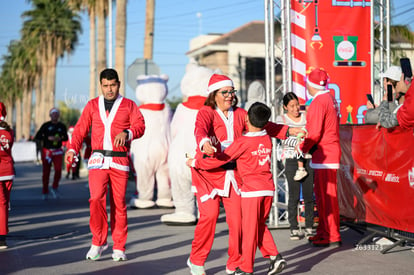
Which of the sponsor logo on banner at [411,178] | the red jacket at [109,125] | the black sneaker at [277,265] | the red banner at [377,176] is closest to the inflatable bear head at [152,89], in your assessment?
the red banner at [377,176]

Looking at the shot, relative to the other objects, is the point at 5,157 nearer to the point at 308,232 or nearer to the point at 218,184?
the point at 218,184

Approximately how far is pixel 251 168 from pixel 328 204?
8.11 feet

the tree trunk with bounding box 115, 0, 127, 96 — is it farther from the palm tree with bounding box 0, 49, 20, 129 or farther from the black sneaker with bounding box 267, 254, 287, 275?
the palm tree with bounding box 0, 49, 20, 129

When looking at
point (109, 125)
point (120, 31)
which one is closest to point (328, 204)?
point (109, 125)

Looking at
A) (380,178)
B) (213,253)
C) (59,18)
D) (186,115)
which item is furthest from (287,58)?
(59,18)

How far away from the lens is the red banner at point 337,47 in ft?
34.7

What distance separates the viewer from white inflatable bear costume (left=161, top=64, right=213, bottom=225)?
36.2 feet

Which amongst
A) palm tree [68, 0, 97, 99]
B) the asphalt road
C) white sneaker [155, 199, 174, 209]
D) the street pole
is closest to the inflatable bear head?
white sneaker [155, 199, 174, 209]

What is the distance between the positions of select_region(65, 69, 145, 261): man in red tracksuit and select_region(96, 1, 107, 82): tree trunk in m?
22.9

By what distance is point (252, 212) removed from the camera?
6520 mm

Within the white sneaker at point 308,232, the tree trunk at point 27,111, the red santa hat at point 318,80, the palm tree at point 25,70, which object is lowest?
the white sneaker at point 308,232

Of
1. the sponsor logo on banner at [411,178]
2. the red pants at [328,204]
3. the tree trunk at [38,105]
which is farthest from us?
the tree trunk at [38,105]

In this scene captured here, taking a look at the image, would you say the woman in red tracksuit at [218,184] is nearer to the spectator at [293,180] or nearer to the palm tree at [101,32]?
the spectator at [293,180]

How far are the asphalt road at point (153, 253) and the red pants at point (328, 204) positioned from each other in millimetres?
223
